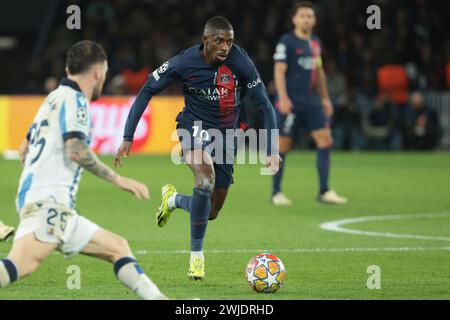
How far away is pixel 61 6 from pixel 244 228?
62.2ft

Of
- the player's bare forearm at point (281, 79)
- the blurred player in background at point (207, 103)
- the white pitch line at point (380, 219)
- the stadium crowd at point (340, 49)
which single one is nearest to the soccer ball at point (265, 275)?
the blurred player in background at point (207, 103)

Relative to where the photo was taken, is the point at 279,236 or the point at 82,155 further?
the point at 279,236

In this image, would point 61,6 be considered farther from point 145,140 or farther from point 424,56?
point 424,56

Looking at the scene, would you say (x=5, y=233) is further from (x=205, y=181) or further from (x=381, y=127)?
(x=381, y=127)

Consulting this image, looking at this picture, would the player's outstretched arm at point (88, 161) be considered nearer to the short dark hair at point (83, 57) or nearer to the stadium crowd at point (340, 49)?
the short dark hair at point (83, 57)

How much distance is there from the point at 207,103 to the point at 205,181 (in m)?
0.77

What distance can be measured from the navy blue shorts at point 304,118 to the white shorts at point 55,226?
310 inches

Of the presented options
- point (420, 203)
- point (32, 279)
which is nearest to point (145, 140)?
point (420, 203)

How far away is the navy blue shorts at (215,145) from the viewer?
9.20m

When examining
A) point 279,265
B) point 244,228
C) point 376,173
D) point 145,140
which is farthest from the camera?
point 145,140

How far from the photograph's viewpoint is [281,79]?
14141 millimetres

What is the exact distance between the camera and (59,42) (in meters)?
28.0

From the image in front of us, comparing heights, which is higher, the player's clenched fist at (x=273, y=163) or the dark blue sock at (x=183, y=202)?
the player's clenched fist at (x=273, y=163)

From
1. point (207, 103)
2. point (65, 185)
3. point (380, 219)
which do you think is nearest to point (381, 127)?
point (380, 219)
